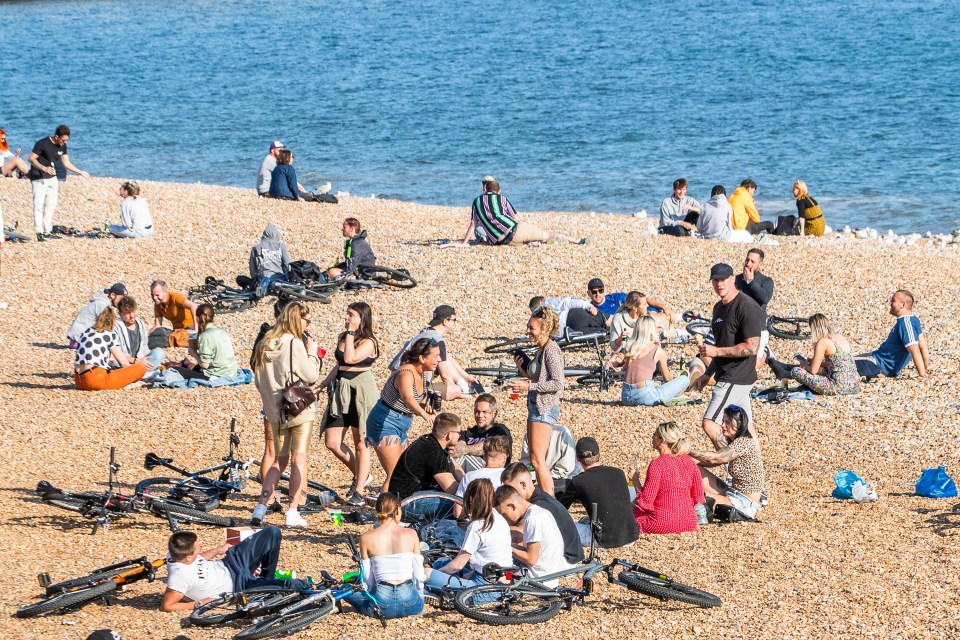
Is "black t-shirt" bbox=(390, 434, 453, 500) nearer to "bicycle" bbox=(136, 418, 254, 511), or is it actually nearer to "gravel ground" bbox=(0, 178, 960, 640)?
"gravel ground" bbox=(0, 178, 960, 640)

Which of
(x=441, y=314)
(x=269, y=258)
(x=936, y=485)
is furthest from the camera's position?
(x=269, y=258)

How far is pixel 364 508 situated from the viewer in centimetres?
992

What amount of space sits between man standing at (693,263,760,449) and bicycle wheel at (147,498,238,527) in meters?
4.17

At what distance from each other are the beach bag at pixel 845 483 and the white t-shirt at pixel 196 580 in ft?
17.8

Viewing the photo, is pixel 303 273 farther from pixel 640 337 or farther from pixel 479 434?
pixel 479 434

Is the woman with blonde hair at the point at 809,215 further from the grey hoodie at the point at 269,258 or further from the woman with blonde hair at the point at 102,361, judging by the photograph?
the woman with blonde hair at the point at 102,361

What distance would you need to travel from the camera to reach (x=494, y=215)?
735 inches

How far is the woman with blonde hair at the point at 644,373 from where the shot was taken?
1260 cm

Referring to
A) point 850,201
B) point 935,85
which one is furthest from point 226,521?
point 935,85

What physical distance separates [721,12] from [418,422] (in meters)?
67.4

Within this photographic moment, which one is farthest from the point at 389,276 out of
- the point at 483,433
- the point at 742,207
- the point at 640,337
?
the point at 483,433

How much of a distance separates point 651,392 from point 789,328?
12.2ft

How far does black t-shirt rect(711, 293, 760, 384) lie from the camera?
10.0 meters

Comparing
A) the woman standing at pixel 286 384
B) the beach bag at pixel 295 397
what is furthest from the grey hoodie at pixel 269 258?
the beach bag at pixel 295 397
